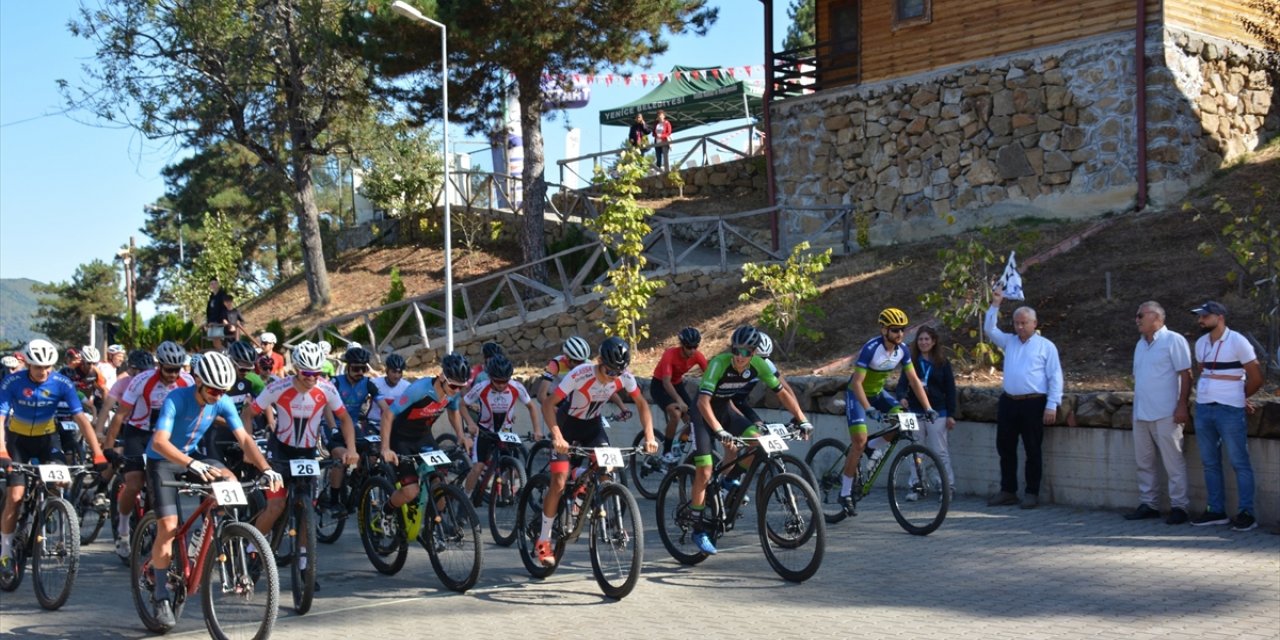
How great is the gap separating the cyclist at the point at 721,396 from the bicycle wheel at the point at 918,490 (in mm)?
1364

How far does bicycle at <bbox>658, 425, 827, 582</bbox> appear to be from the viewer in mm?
9586

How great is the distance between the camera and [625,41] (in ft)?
92.2

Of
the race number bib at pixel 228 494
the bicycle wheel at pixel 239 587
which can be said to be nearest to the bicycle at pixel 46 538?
→ the bicycle wheel at pixel 239 587

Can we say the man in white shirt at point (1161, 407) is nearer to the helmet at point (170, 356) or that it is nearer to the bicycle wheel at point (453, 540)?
the bicycle wheel at point (453, 540)

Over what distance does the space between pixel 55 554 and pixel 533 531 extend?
3486 millimetres

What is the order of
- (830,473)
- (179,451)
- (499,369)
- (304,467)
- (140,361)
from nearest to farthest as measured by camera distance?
1. (179,451)
2. (304,467)
3. (499,369)
4. (830,473)
5. (140,361)

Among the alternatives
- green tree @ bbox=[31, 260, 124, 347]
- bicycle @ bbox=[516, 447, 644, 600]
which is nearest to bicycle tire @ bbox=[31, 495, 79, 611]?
bicycle @ bbox=[516, 447, 644, 600]

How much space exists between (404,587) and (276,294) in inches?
1332

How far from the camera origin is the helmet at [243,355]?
11758 millimetres

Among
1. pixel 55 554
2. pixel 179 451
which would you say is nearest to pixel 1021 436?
pixel 179 451

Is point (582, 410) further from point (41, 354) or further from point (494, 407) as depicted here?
point (41, 354)

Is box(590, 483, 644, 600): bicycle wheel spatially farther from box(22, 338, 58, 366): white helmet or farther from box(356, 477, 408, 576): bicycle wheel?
box(22, 338, 58, 366): white helmet

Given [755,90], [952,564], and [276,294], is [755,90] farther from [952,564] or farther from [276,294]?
[952,564]

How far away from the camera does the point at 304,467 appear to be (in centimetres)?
934
